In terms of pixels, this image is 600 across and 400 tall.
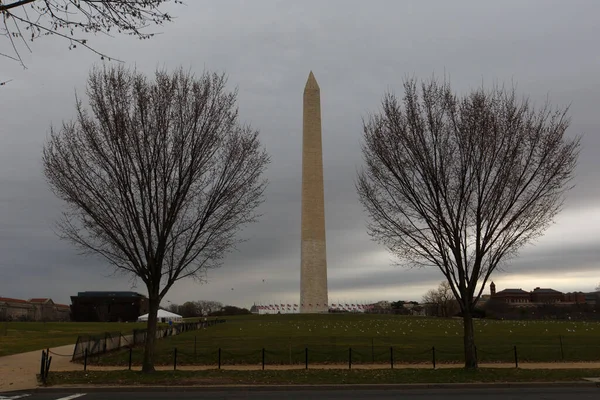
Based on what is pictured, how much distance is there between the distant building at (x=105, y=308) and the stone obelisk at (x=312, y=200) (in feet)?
201

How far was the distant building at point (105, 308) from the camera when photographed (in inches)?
4141

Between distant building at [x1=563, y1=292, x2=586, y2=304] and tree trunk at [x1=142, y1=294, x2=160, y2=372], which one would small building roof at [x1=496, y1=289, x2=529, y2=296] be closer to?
distant building at [x1=563, y1=292, x2=586, y2=304]

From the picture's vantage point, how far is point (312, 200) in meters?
54.7

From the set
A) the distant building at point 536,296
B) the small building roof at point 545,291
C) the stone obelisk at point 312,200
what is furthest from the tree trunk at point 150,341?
the small building roof at point 545,291

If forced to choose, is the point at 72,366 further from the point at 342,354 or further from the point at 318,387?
the point at 342,354

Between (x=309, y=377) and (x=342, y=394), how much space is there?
2.56 m

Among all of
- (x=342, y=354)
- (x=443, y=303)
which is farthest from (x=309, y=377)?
(x=443, y=303)

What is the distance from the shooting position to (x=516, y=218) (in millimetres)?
17656

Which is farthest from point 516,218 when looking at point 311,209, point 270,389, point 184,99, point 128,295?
point 128,295

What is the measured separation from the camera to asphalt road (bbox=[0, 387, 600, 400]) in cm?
1369

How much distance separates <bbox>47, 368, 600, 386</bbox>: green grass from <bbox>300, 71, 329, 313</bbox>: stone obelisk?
36268mm

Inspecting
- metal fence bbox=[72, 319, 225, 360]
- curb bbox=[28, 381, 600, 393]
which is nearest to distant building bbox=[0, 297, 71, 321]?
metal fence bbox=[72, 319, 225, 360]

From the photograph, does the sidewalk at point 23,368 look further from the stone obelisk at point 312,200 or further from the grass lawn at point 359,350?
the stone obelisk at point 312,200

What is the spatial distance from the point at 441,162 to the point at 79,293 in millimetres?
119135
